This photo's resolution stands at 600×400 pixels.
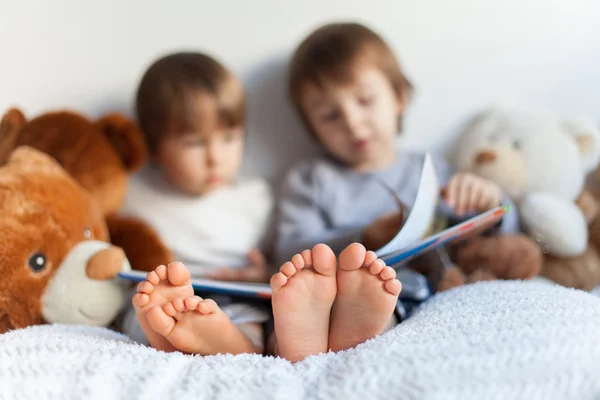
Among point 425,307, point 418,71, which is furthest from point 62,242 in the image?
point 418,71

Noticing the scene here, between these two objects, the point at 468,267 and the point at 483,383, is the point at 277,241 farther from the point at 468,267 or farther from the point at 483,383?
the point at 483,383

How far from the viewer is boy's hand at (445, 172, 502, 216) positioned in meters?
0.96

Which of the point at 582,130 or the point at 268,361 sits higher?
the point at 582,130

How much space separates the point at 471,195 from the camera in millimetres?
971

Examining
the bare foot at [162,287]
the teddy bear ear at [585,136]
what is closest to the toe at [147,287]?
the bare foot at [162,287]

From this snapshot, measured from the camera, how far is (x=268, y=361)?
0.59 metres

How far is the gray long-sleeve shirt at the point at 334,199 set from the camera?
1.05 metres

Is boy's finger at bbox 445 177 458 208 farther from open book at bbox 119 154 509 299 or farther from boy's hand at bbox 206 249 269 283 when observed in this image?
boy's hand at bbox 206 249 269 283

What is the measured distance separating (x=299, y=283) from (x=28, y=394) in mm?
302

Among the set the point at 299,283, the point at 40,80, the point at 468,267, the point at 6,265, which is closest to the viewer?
the point at 299,283

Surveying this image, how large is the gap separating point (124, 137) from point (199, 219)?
224 mm

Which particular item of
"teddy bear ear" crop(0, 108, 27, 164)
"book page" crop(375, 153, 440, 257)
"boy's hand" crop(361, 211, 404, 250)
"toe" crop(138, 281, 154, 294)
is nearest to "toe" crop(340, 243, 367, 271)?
"book page" crop(375, 153, 440, 257)

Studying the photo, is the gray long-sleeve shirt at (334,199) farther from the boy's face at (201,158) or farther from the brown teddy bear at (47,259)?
the brown teddy bear at (47,259)

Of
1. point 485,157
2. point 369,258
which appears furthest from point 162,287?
point 485,157
